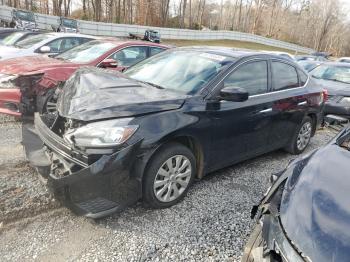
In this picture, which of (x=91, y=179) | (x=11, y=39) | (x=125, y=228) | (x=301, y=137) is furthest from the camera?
(x=11, y=39)

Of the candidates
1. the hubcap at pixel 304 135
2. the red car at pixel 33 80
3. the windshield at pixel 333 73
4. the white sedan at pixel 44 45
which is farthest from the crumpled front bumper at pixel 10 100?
the windshield at pixel 333 73

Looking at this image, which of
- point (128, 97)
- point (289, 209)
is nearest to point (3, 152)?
point (128, 97)

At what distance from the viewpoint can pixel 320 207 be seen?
1941mm

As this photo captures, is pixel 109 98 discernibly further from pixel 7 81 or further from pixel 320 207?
pixel 7 81

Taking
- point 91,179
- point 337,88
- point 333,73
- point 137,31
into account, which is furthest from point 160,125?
point 137,31

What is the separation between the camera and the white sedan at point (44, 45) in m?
8.00

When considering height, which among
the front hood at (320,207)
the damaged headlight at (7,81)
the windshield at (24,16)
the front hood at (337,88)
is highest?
the windshield at (24,16)

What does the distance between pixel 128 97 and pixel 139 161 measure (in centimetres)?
65

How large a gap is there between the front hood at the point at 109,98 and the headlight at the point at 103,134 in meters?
0.07

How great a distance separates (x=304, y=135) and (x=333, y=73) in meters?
4.76

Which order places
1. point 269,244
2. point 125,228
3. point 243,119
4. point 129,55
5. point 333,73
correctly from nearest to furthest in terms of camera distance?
point 269,244
point 125,228
point 243,119
point 129,55
point 333,73

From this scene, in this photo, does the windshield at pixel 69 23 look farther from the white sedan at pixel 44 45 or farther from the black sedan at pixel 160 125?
the black sedan at pixel 160 125

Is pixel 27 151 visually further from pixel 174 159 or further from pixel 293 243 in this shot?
pixel 293 243

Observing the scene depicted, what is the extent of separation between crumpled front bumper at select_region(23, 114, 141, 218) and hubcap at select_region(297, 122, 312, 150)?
3306 mm
